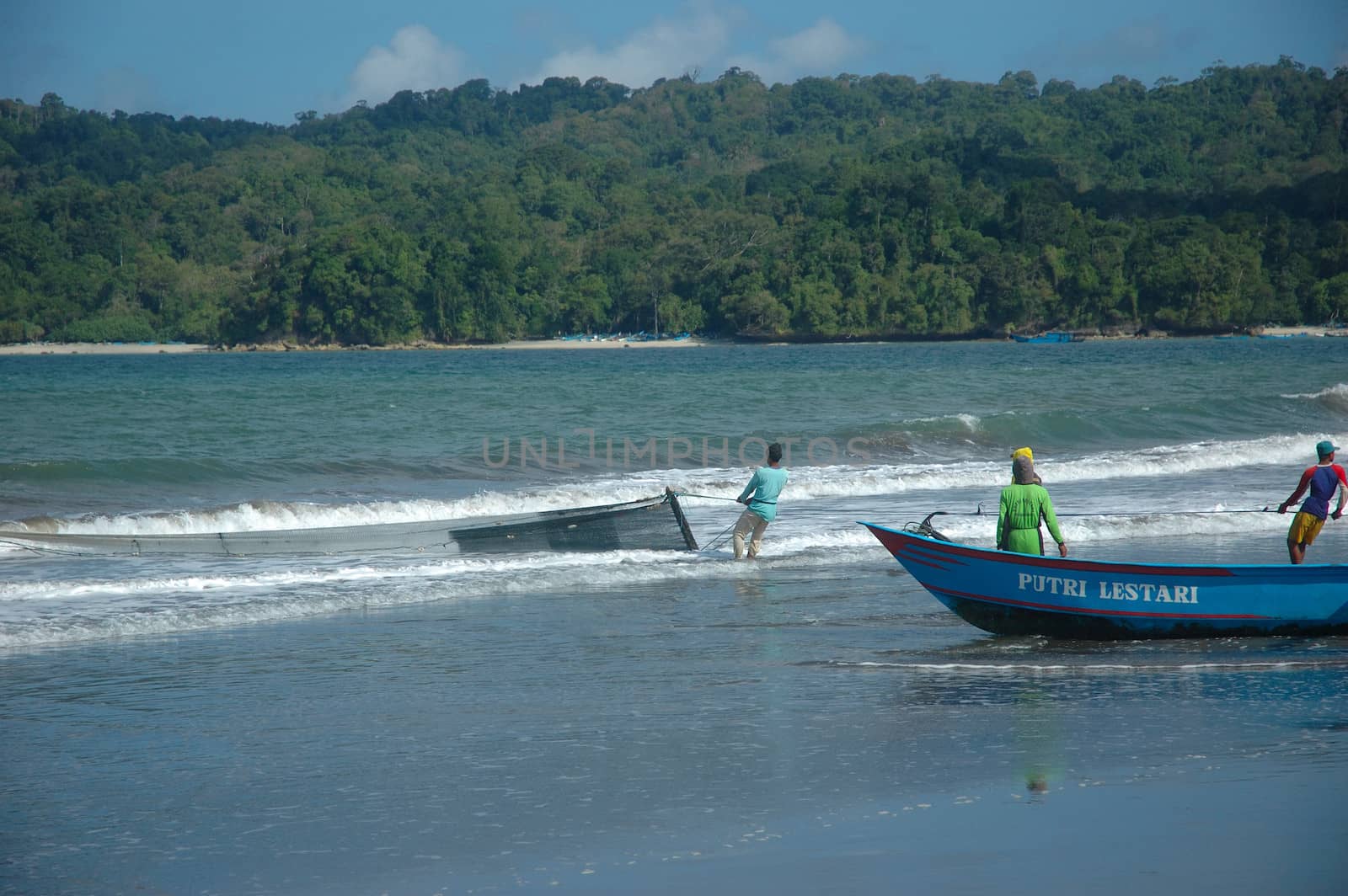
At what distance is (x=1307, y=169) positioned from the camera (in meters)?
138

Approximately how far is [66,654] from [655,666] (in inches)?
Answer: 178

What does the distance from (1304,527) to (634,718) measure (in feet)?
22.7

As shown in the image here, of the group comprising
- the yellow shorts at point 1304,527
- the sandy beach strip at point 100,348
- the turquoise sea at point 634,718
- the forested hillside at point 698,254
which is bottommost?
the turquoise sea at point 634,718

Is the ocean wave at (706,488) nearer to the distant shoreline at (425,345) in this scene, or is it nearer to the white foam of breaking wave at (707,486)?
the white foam of breaking wave at (707,486)

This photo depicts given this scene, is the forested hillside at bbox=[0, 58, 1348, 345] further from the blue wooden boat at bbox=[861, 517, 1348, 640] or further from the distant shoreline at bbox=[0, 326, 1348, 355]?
the blue wooden boat at bbox=[861, 517, 1348, 640]

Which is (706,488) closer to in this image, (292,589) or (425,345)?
(292,589)

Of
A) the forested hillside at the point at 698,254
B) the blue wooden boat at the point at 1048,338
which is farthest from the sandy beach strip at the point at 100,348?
the blue wooden boat at the point at 1048,338

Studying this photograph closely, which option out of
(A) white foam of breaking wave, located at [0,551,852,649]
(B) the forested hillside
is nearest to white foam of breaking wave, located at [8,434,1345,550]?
(A) white foam of breaking wave, located at [0,551,852,649]

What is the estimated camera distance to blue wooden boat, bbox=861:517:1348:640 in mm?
9547

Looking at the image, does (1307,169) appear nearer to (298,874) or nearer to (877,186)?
(877,186)

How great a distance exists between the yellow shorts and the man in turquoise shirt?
4.95 metres

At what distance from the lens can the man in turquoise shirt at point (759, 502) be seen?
1409cm

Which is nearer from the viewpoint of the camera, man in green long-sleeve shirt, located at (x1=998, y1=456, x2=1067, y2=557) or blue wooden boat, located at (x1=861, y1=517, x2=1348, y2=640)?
blue wooden boat, located at (x1=861, y1=517, x2=1348, y2=640)

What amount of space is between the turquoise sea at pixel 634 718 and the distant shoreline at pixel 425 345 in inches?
3955
